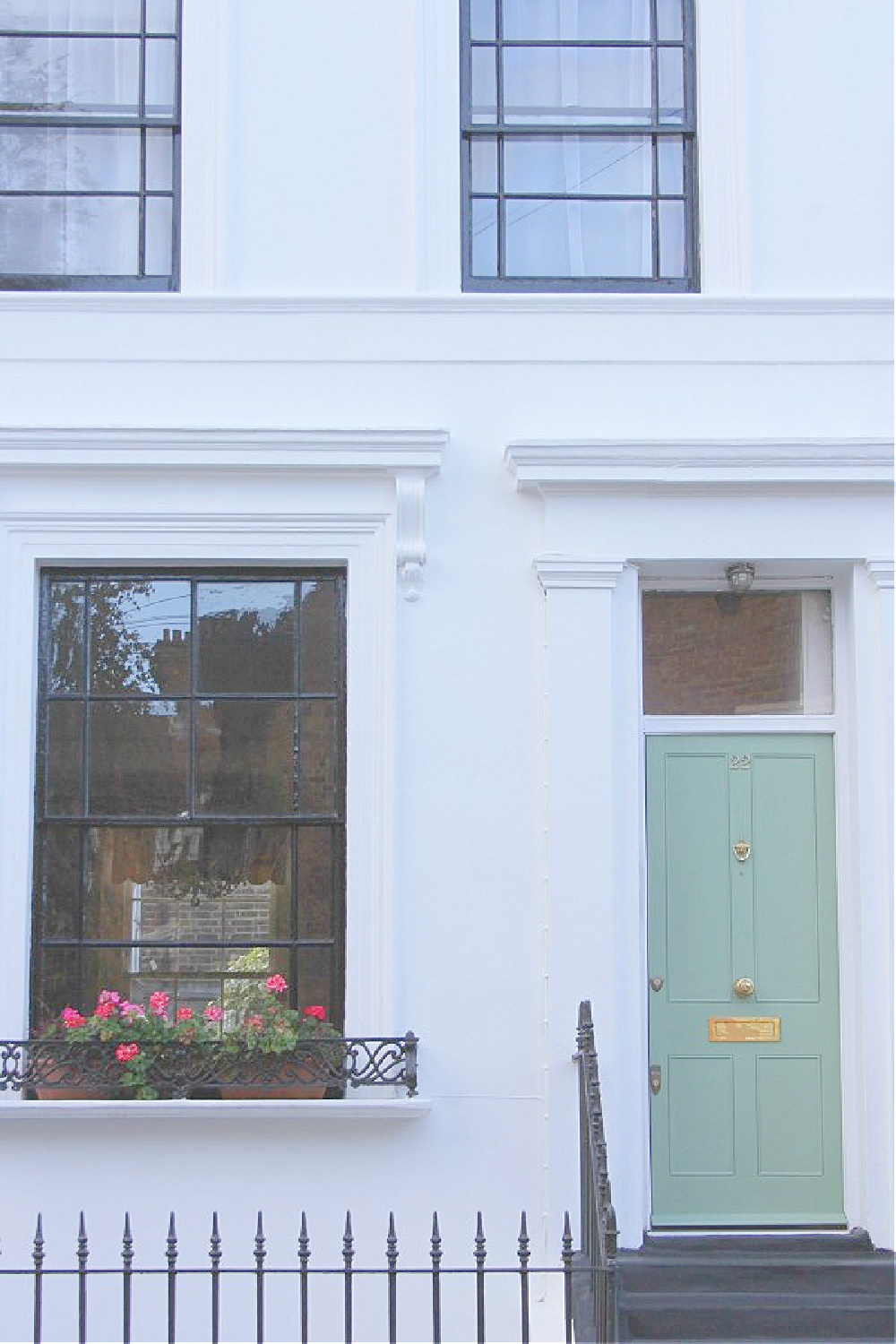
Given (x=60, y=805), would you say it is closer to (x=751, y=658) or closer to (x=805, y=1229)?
(x=751, y=658)

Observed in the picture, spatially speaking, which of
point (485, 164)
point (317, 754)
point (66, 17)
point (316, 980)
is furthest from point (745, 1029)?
point (66, 17)

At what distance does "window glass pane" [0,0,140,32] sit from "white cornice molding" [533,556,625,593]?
10.1 feet

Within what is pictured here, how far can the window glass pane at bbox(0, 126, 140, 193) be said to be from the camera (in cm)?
723

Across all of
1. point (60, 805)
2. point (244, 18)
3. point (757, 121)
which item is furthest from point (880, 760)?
point (244, 18)

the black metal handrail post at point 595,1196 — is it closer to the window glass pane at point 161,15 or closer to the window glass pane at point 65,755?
the window glass pane at point 65,755

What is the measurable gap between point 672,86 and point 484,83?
845 mm

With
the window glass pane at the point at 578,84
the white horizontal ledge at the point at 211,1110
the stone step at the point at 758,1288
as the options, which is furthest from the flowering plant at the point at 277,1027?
the window glass pane at the point at 578,84

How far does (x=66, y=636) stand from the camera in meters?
6.92

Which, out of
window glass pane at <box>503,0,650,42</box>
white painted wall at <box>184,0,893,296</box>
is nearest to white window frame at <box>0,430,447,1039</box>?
white painted wall at <box>184,0,893,296</box>

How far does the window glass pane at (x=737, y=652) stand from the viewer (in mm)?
6969

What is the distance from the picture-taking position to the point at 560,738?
6.70 meters

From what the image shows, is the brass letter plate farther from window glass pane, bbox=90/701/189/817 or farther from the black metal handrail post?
window glass pane, bbox=90/701/189/817

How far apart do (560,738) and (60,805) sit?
2.11m

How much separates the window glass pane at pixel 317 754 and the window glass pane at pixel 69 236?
2.12m
